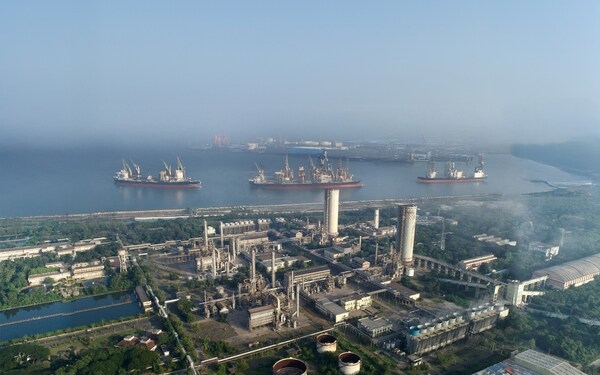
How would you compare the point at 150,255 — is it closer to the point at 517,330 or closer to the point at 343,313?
the point at 343,313

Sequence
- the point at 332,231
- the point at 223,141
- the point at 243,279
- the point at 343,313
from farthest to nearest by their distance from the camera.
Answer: the point at 223,141, the point at 332,231, the point at 243,279, the point at 343,313

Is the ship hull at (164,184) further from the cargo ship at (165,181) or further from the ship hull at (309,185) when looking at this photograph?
the ship hull at (309,185)

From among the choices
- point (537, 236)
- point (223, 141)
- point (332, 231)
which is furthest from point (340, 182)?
point (223, 141)

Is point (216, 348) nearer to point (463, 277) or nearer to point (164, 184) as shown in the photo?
point (463, 277)

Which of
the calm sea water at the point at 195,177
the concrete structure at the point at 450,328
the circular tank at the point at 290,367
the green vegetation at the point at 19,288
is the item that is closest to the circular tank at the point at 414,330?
the concrete structure at the point at 450,328

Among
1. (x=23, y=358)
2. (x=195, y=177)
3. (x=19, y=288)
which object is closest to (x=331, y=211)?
(x=19, y=288)
